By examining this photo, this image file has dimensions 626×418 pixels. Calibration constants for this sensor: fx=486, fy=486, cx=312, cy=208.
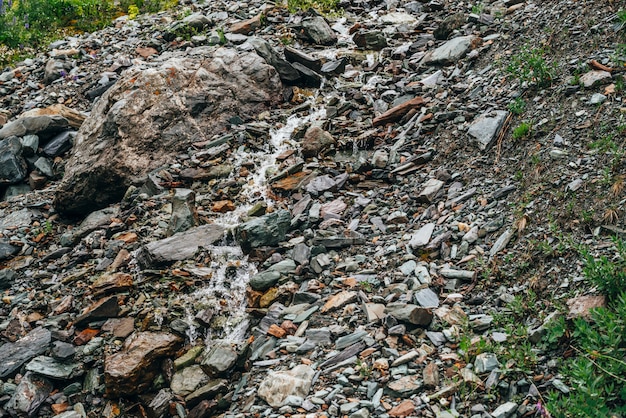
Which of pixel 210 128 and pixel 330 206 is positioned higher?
pixel 210 128

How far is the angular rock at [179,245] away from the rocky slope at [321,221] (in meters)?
0.04

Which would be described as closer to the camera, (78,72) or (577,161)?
(577,161)

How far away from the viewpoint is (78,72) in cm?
1419

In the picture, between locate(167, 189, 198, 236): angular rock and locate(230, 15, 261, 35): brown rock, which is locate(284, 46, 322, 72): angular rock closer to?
locate(230, 15, 261, 35): brown rock

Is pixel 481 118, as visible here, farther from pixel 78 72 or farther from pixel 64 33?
pixel 64 33

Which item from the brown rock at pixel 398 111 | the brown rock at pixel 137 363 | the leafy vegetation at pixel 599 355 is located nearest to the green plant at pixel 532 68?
the brown rock at pixel 398 111

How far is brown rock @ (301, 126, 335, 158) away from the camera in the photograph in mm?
9469

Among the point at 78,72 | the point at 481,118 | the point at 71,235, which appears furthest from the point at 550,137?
the point at 78,72

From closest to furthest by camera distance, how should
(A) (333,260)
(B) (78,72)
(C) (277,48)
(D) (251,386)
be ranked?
(D) (251,386) → (A) (333,260) → (C) (277,48) → (B) (78,72)

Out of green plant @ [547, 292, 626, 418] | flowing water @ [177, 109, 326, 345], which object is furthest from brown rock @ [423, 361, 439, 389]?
flowing water @ [177, 109, 326, 345]

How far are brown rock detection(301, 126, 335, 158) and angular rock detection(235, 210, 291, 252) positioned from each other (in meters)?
1.86

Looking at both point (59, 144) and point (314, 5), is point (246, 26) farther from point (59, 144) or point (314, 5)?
point (59, 144)

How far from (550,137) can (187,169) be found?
670 centimetres

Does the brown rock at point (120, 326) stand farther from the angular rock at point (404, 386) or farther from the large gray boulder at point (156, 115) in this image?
the angular rock at point (404, 386)
